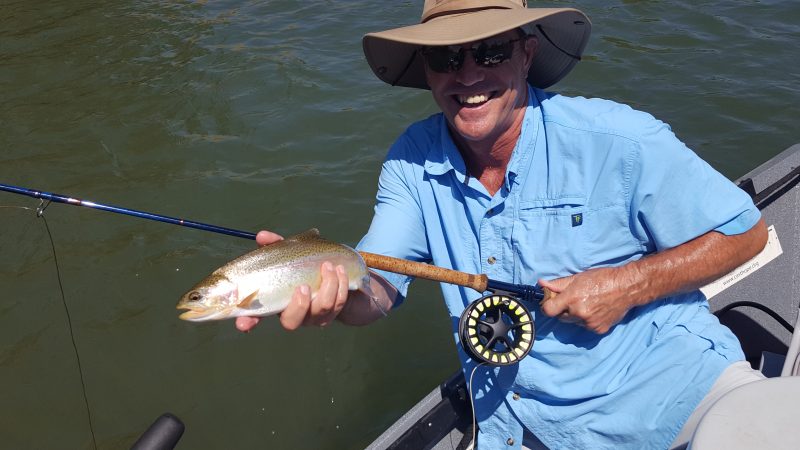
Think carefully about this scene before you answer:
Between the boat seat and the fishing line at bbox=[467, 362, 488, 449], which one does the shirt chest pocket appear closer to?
the fishing line at bbox=[467, 362, 488, 449]

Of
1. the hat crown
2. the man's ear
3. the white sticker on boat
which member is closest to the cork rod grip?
the man's ear

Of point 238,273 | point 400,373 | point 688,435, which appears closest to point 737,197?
point 688,435

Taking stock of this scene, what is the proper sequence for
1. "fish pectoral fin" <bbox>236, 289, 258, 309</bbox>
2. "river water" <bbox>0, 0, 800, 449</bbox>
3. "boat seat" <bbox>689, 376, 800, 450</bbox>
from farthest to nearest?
"river water" <bbox>0, 0, 800, 449</bbox>, "fish pectoral fin" <bbox>236, 289, 258, 309</bbox>, "boat seat" <bbox>689, 376, 800, 450</bbox>

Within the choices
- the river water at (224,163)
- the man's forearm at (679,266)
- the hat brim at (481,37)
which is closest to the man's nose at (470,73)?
the hat brim at (481,37)

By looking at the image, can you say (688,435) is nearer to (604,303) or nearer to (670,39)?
(604,303)

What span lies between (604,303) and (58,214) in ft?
21.1

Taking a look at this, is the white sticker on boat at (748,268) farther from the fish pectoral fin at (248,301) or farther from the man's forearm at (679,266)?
the fish pectoral fin at (248,301)

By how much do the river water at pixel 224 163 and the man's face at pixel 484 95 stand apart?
3.02 metres

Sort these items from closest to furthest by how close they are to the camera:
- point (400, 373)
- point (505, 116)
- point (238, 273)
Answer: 1. point (238, 273)
2. point (505, 116)
3. point (400, 373)

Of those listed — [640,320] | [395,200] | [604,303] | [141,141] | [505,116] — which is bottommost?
[141,141]

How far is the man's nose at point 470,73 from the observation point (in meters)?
2.83

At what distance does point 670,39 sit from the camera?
10.2 meters

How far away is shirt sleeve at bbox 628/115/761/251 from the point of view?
2.70 meters

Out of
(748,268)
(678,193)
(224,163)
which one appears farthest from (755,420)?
(224,163)
